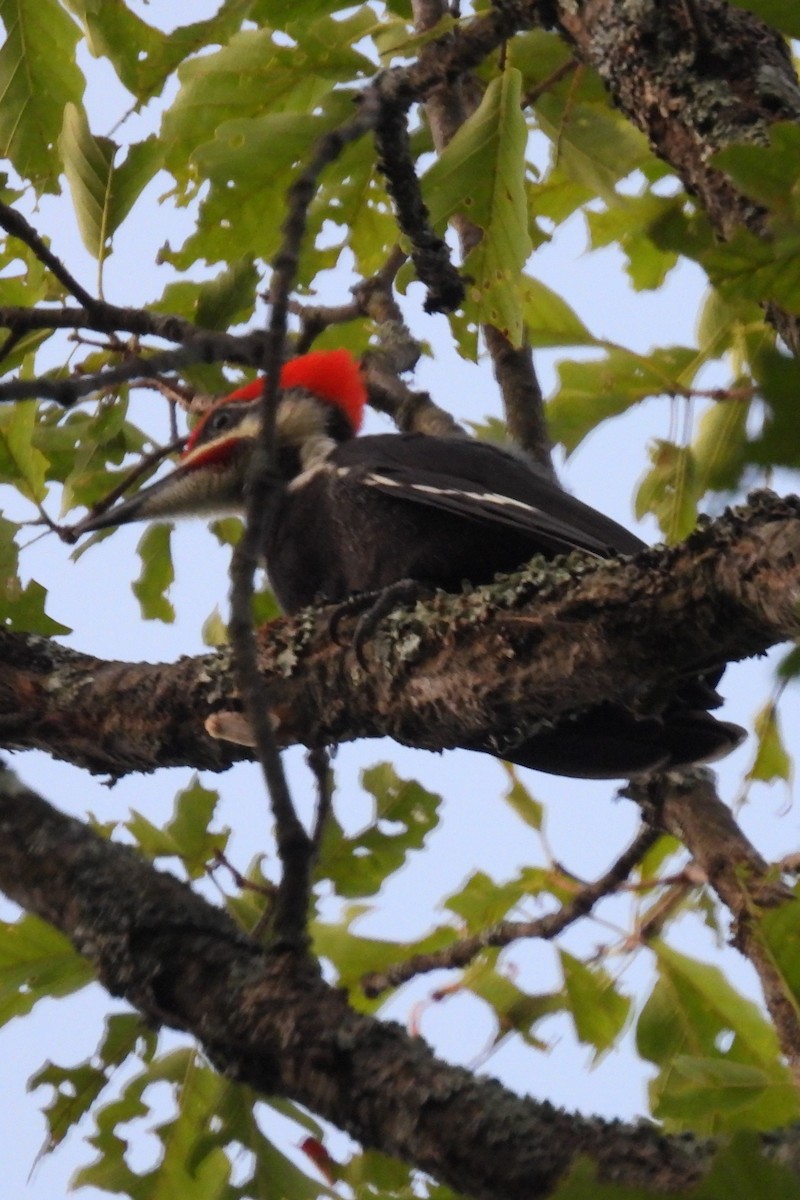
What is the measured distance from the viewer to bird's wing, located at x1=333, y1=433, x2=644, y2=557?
2793 mm

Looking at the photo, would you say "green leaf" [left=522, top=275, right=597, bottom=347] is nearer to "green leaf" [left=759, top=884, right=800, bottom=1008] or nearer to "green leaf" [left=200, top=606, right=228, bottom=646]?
"green leaf" [left=200, top=606, right=228, bottom=646]

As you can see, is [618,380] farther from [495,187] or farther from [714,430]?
[495,187]

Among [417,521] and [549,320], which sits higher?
[549,320]

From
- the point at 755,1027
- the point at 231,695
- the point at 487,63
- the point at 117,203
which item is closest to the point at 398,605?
the point at 231,695

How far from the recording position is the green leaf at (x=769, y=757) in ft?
10.4

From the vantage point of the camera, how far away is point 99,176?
114 inches

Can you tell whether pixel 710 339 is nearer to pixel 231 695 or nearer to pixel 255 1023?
pixel 231 695

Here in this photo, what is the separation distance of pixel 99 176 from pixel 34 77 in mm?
537

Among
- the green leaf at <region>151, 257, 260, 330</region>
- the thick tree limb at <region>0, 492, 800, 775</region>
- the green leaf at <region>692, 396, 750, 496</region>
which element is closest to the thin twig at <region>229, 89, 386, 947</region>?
the thick tree limb at <region>0, 492, 800, 775</region>

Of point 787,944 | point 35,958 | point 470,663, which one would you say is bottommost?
point 35,958

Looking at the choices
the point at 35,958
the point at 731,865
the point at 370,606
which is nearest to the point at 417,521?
the point at 370,606

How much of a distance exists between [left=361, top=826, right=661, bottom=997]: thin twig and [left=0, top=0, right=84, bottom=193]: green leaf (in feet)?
7.21

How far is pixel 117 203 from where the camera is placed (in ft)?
9.62

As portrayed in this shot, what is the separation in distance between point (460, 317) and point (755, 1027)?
1.93 meters
